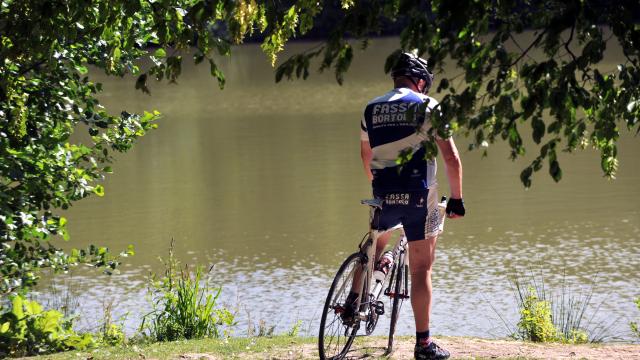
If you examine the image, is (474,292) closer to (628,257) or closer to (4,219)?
(628,257)

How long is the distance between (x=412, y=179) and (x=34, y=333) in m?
3.15

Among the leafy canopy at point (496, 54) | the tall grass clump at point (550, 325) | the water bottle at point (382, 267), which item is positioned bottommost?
the tall grass clump at point (550, 325)

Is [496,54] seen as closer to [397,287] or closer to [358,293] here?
[358,293]

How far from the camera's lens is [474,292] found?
10.9 metres

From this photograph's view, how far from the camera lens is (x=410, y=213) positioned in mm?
A: 6066

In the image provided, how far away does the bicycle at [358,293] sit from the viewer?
20.3ft

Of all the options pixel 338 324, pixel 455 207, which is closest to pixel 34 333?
pixel 338 324

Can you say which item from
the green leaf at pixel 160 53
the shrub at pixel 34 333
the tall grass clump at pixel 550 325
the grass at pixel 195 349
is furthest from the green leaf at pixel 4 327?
the tall grass clump at pixel 550 325

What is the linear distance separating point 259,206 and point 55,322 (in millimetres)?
8807

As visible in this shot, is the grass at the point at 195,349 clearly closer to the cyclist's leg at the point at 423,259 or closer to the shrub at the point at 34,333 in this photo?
Answer: the shrub at the point at 34,333

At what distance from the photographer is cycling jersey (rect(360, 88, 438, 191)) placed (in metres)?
6.00

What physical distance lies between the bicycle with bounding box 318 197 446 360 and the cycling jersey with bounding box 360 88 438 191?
0.51 ft

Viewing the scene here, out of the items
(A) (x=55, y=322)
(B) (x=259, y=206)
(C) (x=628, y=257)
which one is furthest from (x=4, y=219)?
(B) (x=259, y=206)

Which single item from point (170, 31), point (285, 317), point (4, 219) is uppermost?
point (170, 31)
